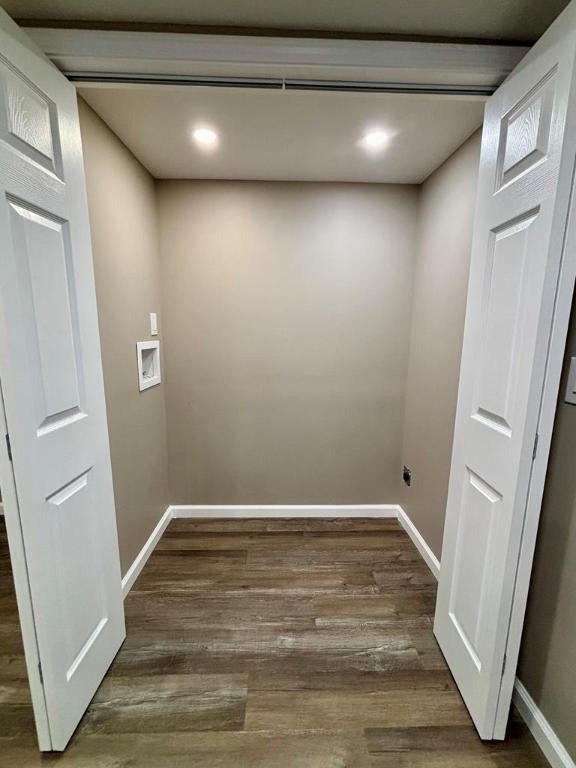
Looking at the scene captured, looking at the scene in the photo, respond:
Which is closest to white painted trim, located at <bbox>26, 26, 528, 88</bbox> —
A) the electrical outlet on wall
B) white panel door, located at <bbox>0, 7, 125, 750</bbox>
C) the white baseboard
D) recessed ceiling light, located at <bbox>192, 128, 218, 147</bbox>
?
white panel door, located at <bbox>0, 7, 125, 750</bbox>

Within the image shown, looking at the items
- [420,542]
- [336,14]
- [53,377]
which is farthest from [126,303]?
[420,542]

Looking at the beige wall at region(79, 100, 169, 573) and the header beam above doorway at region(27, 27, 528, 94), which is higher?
the header beam above doorway at region(27, 27, 528, 94)

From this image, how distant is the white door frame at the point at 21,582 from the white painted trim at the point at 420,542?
1889 millimetres

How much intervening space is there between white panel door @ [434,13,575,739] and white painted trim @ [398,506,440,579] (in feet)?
1.90

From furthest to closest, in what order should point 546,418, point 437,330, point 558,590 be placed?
point 437,330
point 558,590
point 546,418

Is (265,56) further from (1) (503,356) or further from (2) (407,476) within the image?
(2) (407,476)

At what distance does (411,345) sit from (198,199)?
1.79 metres

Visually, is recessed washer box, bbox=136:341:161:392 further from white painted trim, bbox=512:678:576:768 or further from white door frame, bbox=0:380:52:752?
white painted trim, bbox=512:678:576:768

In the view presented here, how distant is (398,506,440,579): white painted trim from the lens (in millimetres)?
1975

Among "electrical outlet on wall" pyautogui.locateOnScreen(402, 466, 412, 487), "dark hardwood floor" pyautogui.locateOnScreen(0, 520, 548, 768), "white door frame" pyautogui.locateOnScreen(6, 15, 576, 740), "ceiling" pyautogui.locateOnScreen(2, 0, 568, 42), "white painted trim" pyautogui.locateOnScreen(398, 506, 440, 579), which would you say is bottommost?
"dark hardwood floor" pyautogui.locateOnScreen(0, 520, 548, 768)

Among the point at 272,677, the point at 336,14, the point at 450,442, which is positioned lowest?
the point at 272,677

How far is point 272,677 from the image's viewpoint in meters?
1.38

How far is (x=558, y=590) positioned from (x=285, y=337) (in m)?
1.89

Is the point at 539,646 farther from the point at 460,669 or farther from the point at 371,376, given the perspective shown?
the point at 371,376
